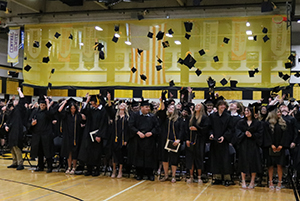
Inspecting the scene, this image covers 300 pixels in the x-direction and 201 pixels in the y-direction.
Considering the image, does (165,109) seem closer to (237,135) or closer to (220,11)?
(237,135)

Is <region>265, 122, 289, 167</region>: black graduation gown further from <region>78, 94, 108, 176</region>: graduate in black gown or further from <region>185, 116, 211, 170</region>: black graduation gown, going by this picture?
<region>78, 94, 108, 176</region>: graduate in black gown

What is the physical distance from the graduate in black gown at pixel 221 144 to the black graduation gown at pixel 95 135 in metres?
2.78

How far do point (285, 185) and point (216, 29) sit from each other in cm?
1065

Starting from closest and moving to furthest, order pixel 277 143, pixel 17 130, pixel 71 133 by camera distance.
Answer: pixel 277 143 → pixel 71 133 → pixel 17 130

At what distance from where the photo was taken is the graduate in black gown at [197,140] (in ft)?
26.1

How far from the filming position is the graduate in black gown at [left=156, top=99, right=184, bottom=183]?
26.8ft

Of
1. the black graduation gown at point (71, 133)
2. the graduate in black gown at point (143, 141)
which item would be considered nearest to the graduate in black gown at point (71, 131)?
the black graduation gown at point (71, 133)

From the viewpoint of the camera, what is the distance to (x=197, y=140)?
320 inches

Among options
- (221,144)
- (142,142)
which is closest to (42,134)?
(142,142)

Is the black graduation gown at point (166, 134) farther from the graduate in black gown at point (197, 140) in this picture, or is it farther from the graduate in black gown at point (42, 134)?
the graduate in black gown at point (42, 134)

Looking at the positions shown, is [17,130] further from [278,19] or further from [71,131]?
[278,19]

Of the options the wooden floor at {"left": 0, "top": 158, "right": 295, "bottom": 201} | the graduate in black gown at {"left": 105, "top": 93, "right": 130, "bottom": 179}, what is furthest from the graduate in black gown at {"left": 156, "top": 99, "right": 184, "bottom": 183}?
the graduate in black gown at {"left": 105, "top": 93, "right": 130, "bottom": 179}

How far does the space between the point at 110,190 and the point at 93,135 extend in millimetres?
2153

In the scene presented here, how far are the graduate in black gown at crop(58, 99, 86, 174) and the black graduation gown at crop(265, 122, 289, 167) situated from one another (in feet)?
15.5
